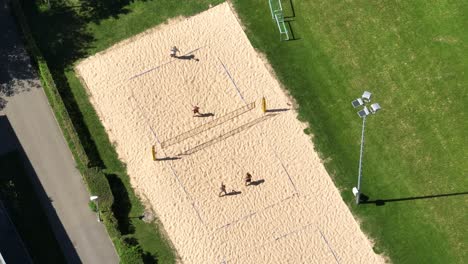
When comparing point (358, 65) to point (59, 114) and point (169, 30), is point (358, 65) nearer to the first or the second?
point (169, 30)

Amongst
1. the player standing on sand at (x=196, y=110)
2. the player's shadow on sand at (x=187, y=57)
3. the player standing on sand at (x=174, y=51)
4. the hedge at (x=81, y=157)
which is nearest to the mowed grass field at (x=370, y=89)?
the hedge at (x=81, y=157)

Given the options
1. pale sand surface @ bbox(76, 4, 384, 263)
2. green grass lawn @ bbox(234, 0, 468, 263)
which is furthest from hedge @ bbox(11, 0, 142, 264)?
green grass lawn @ bbox(234, 0, 468, 263)

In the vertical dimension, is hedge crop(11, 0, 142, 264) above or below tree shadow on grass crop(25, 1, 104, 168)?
below

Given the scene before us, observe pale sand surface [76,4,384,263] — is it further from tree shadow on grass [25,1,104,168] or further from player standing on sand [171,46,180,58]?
tree shadow on grass [25,1,104,168]

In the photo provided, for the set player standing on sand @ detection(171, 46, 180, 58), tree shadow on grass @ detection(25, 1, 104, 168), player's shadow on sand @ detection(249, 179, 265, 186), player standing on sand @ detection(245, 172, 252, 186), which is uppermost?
tree shadow on grass @ detection(25, 1, 104, 168)

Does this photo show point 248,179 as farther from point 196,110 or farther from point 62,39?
point 62,39

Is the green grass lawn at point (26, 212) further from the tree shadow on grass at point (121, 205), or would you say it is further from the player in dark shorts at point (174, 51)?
the player in dark shorts at point (174, 51)
